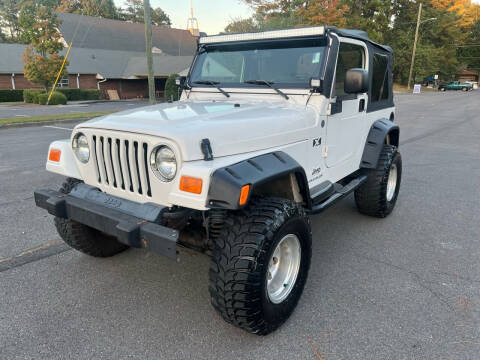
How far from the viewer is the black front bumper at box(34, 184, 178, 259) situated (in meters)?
2.15

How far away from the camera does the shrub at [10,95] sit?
92.0 ft

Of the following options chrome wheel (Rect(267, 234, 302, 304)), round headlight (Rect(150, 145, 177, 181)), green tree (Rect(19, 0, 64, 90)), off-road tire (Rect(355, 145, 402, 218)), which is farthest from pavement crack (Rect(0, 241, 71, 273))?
green tree (Rect(19, 0, 64, 90))

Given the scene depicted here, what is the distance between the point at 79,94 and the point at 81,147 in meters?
30.3

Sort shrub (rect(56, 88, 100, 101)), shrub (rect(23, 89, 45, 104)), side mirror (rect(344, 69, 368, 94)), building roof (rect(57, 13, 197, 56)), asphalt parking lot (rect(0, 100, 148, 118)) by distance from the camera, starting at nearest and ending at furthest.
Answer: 1. side mirror (rect(344, 69, 368, 94))
2. asphalt parking lot (rect(0, 100, 148, 118))
3. shrub (rect(23, 89, 45, 104))
4. shrub (rect(56, 88, 100, 101))
5. building roof (rect(57, 13, 197, 56))

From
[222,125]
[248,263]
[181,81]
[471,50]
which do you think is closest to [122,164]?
[222,125]

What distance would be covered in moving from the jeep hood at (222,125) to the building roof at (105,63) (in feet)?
102

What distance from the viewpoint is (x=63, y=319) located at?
8.81 feet

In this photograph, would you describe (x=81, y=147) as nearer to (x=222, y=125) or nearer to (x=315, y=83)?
(x=222, y=125)

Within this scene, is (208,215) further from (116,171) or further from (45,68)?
(45,68)

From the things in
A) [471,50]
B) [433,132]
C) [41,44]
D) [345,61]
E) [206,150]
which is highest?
[471,50]

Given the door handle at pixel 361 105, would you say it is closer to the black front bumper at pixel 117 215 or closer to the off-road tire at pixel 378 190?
the off-road tire at pixel 378 190

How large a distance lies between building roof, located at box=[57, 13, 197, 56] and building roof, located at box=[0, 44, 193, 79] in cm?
165

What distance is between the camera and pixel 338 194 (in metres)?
3.52

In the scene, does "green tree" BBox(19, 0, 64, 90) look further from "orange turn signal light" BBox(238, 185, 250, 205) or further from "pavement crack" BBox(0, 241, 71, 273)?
"orange turn signal light" BBox(238, 185, 250, 205)
